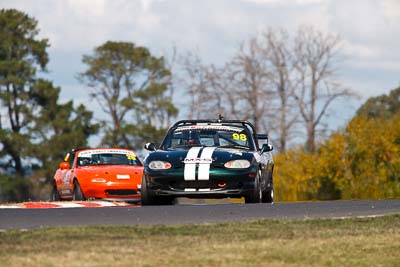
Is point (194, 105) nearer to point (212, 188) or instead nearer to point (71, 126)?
point (71, 126)

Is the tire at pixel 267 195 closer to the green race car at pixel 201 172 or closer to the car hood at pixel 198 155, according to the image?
the green race car at pixel 201 172

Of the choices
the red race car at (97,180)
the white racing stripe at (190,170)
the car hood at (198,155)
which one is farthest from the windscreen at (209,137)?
the red race car at (97,180)

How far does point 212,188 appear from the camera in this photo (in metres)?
20.8

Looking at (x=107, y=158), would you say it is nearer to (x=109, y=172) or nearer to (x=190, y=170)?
(x=109, y=172)

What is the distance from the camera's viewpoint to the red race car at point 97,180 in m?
26.1

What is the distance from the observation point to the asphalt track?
49.3 feet

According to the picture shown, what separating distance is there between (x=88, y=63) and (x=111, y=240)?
2258 inches

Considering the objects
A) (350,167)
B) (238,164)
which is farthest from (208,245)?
(350,167)

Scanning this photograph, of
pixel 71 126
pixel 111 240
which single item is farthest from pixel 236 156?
pixel 71 126

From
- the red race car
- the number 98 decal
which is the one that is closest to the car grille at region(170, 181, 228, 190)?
the number 98 decal

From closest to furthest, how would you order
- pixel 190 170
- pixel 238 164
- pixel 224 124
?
pixel 190 170, pixel 238 164, pixel 224 124

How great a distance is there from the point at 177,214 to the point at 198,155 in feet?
14.2

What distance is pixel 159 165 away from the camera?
20.8 m

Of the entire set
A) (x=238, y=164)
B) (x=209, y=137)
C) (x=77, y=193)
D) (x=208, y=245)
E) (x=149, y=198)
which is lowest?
(x=208, y=245)
